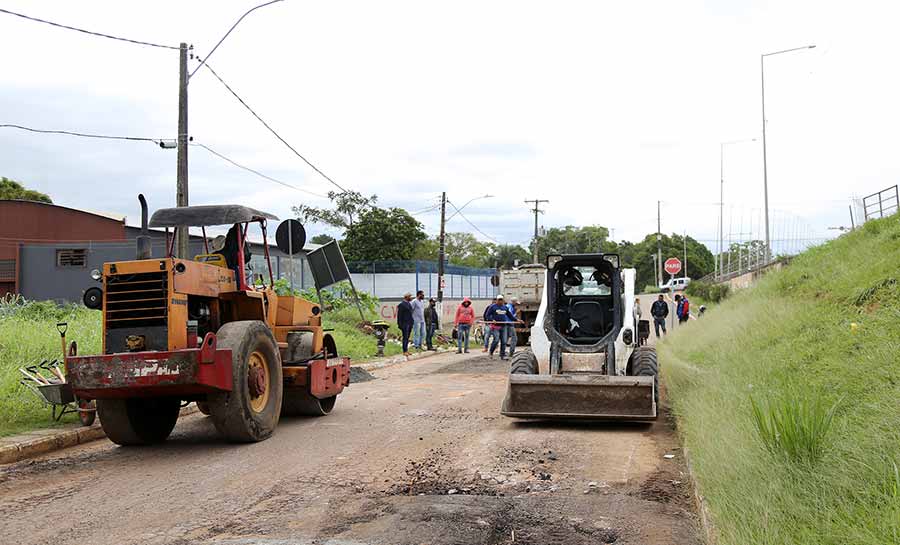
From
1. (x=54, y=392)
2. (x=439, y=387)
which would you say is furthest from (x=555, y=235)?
(x=54, y=392)

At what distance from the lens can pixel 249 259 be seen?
35.6 feet

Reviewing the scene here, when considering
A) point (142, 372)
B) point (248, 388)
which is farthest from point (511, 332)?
point (142, 372)

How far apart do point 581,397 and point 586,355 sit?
1382 mm

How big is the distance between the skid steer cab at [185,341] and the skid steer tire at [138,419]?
0.4 inches

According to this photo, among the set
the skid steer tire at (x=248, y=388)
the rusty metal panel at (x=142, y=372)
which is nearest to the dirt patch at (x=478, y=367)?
the skid steer tire at (x=248, y=388)

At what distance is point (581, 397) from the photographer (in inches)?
403

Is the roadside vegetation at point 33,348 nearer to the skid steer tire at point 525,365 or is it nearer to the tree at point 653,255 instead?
the skid steer tire at point 525,365

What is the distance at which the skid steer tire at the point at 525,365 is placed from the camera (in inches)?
444

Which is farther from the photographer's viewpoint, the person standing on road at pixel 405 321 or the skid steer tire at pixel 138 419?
the person standing on road at pixel 405 321

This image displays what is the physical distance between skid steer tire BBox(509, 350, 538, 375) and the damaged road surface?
78cm

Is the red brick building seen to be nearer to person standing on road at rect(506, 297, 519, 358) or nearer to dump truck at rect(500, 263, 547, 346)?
dump truck at rect(500, 263, 547, 346)

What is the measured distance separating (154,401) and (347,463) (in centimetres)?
301

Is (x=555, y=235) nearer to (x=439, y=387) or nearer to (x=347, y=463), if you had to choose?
(x=439, y=387)

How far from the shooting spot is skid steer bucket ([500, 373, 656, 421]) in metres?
10.1
